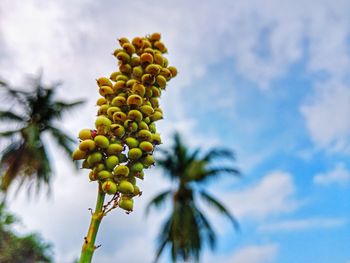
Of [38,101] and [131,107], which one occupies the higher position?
[38,101]

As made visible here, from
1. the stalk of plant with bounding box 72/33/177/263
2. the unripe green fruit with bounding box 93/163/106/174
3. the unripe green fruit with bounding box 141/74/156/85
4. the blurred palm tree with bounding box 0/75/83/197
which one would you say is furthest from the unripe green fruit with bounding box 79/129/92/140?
the blurred palm tree with bounding box 0/75/83/197

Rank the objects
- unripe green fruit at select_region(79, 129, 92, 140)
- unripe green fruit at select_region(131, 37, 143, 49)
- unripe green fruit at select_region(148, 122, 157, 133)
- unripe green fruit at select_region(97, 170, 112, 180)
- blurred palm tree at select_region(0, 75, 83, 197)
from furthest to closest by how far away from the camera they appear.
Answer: blurred palm tree at select_region(0, 75, 83, 197), unripe green fruit at select_region(131, 37, 143, 49), unripe green fruit at select_region(148, 122, 157, 133), unripe green fruit at select_region(79, 129, 92, 140), unripe green fruit at select_region(97, 170, 112, 180)

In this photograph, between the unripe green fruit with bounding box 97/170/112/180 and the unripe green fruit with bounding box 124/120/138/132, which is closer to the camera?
the unripe green fruit with bounding box 97/170/112/180

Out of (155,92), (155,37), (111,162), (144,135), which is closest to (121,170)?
(111,162)

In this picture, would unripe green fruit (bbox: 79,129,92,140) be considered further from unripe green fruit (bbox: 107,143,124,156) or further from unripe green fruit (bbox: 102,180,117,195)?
unripe green fruit (bbox: 102,180,117,195)

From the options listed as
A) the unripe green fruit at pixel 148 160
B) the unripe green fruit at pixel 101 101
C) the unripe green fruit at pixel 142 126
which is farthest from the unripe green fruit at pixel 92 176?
the unripe green fruit at pixel 101 101

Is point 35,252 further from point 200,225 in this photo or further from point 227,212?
point 227,212

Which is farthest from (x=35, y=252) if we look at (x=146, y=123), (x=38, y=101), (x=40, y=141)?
(x=146, y=123)
